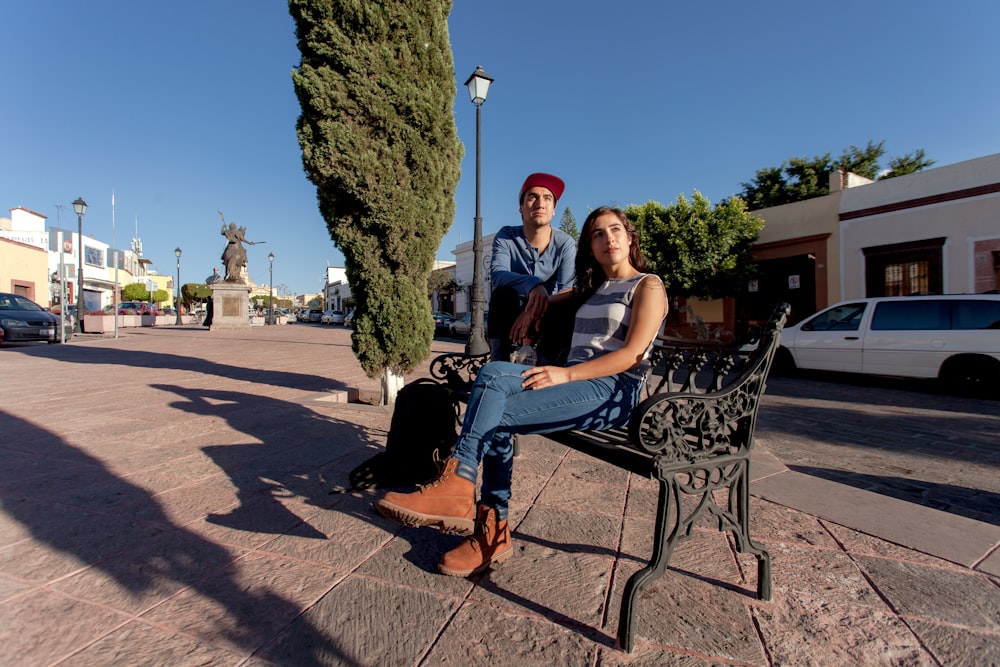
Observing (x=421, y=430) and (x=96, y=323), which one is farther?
(x=96, y=323)

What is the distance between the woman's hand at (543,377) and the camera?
1791 millimetres

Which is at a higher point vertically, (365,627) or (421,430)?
(421,430)

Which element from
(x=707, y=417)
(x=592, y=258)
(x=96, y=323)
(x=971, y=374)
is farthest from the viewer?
(x=96, y=323)

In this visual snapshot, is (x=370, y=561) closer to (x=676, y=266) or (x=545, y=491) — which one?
(x=545, y=491)

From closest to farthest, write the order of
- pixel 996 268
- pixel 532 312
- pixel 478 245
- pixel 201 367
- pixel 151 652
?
pixel 151 652 → pixel 532 312 → pixel 201 367 → pixel 478 245 → pixel 996 268

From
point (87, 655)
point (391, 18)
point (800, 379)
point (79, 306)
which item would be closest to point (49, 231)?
point (79, 306)

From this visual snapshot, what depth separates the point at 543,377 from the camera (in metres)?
1.79

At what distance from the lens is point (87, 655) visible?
1.44 meters

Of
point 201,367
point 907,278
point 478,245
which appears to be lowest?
point 201,367

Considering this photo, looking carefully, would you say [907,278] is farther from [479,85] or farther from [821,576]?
[821,576]

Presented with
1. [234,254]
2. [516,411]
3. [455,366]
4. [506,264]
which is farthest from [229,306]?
[516,411]

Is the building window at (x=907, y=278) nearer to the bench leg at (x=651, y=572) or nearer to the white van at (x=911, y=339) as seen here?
the white van at (x=911, y=339)

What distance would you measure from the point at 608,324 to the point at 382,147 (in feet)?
12.1

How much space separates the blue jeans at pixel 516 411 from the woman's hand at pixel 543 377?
0.03 meters
